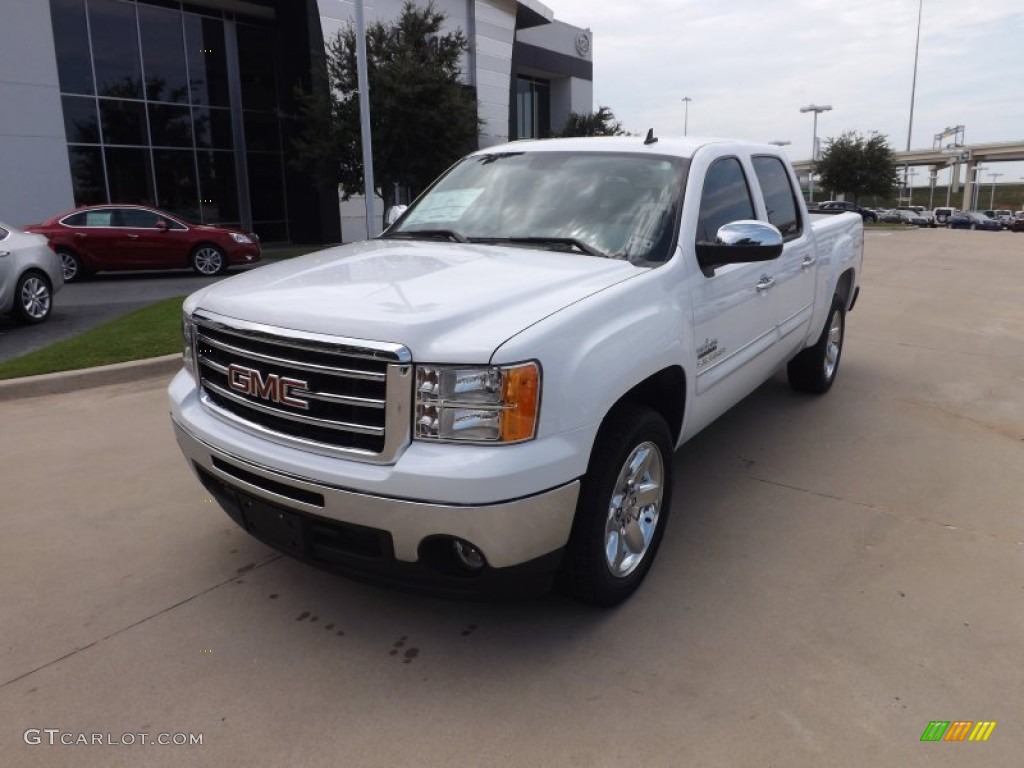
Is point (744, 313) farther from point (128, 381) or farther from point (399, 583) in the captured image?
point (128, 381)

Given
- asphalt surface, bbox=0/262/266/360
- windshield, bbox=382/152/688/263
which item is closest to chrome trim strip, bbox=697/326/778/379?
windshield, bbox=382/152/688/263

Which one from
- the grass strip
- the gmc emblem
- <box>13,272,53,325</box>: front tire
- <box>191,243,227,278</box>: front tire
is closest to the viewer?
the gmc emblem

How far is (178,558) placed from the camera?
3557mm

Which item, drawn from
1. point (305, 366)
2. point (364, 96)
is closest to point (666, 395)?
point (305, 366)

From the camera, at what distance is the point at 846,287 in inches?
255

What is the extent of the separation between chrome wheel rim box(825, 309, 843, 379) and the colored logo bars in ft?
12.9

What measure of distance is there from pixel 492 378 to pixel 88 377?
5368 mm

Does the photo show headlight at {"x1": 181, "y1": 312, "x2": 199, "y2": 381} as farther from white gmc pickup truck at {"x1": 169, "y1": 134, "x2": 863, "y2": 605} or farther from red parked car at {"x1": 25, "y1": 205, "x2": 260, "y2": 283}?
red parked car at {"x1": 25, "y1": 205, "x2": 260, "y2": 283}

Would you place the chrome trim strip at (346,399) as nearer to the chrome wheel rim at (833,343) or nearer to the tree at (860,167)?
the chrome wheel rim at (833,343)

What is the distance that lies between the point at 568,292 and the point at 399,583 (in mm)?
1175

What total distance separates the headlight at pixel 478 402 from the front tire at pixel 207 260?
593 inches

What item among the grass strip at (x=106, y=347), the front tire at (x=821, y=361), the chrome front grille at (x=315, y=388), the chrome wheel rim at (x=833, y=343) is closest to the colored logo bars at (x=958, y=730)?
the chrome front grille at (x=315, y=388)

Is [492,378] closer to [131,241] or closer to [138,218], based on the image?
[131,241]

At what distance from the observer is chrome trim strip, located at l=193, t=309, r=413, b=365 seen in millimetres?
2432
